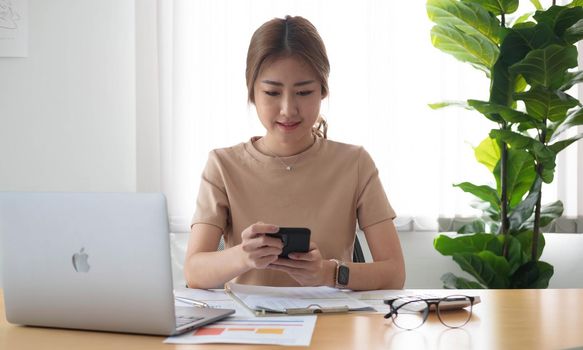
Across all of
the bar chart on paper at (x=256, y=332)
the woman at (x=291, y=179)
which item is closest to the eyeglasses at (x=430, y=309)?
the bar chart on paper at (x=256, y=332)

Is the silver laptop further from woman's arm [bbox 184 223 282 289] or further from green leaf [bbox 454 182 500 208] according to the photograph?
green leaf [bbox 454 182 500 208]

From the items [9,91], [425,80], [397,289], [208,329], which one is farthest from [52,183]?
[208,329]

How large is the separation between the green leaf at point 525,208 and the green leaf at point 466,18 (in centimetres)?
61

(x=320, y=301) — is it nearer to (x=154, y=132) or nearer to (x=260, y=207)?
(x=260, y=207)

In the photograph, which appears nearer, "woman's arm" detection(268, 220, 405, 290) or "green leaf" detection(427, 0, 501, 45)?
"woman's arm" detection(268, 220, 405, 290)

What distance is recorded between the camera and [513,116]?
3.06 metres

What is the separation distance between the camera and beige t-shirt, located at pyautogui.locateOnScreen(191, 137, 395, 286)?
2.11 metres

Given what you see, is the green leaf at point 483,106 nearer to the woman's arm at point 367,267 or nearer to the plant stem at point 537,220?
the plant stem at point 537,220

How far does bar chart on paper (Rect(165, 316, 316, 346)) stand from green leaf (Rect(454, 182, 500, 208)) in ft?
6.35

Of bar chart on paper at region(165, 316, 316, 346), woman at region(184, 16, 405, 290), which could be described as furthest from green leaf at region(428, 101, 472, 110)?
bar chart on paper at region(165, 316, 316, 346)

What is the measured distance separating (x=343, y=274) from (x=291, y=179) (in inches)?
16.2

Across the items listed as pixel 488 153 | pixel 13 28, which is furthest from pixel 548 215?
pixel 13 28

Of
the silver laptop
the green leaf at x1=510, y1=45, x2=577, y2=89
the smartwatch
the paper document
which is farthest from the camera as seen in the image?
the green leaf at x1=510, y1=45, x2=577, y2=89

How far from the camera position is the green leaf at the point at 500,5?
3139 mm
